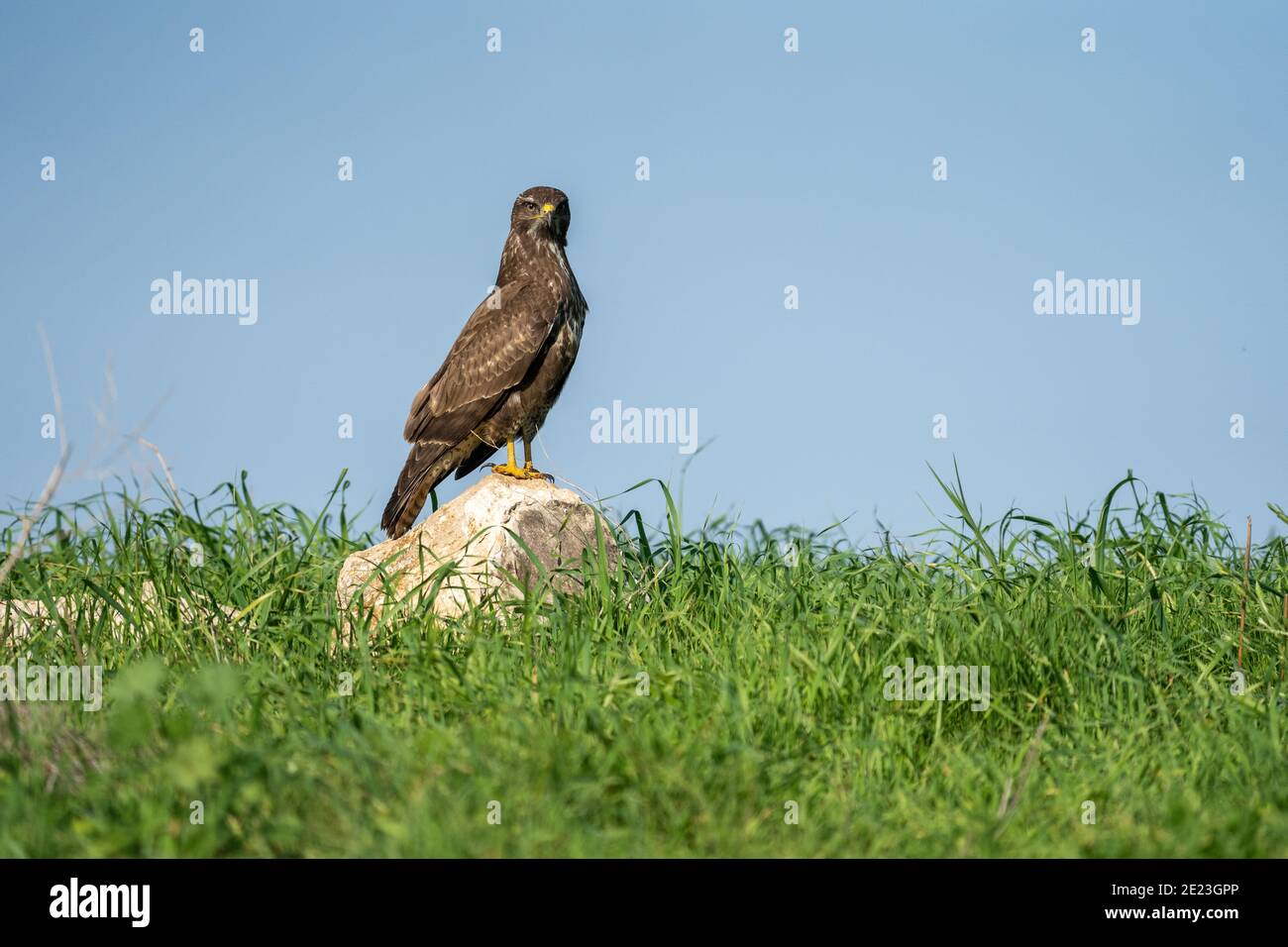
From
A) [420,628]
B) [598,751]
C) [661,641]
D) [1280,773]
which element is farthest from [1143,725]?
[420,628]

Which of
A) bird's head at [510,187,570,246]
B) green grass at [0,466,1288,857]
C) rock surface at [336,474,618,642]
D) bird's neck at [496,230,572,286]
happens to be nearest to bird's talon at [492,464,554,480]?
rock surface at [336,474,618,642]

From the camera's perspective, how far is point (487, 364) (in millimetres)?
7672

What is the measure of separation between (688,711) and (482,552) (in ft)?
7.36

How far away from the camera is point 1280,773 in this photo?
13.4ft

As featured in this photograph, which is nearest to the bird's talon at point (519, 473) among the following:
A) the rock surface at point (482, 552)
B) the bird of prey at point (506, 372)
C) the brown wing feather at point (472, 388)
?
the bird of prey at point (506, 372)

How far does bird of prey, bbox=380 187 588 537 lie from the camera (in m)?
7.62

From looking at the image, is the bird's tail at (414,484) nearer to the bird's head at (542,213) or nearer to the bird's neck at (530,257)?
the bird's neck at (530,257)

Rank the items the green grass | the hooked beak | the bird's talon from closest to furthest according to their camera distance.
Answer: the green grass, the bird's talon, the hooked beak

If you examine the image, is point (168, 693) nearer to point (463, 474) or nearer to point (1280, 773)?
point (463, 474)

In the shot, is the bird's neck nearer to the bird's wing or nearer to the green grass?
the bird's wing

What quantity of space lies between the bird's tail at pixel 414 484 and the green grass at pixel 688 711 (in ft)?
2.52

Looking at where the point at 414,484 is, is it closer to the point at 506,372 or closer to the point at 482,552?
the point at 506,372

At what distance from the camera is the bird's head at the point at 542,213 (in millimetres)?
7973

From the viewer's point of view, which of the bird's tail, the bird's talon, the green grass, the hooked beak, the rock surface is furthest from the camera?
the hooked beak
